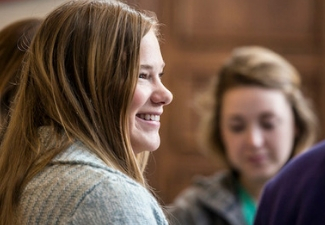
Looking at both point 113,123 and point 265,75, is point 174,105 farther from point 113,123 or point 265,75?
point 113,123

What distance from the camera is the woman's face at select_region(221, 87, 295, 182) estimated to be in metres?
2.73

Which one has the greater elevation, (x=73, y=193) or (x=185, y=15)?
(x=73, y=193)

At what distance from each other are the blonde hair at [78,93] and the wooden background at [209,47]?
312cm

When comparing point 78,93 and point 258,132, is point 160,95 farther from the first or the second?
point 258,132

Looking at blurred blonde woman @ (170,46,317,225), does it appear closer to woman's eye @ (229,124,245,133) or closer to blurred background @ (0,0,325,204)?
woman's eye @ (229,124,245,133)

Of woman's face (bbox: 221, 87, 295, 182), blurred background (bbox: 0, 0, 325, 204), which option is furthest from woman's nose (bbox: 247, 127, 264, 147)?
blurred background (bbox: 0, 0, 325, 204)

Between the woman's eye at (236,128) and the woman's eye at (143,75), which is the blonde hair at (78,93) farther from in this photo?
the woman's eye at (236,128)

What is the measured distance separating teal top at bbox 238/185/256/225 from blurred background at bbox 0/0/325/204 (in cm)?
190

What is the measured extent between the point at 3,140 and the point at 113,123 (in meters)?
0.24

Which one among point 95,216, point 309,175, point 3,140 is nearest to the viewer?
point 95,216

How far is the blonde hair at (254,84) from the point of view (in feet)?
9.21

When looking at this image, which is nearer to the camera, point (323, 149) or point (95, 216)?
point (95, 216)

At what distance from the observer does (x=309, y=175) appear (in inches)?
72.2

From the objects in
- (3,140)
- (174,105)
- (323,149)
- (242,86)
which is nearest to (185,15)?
(174,105)
